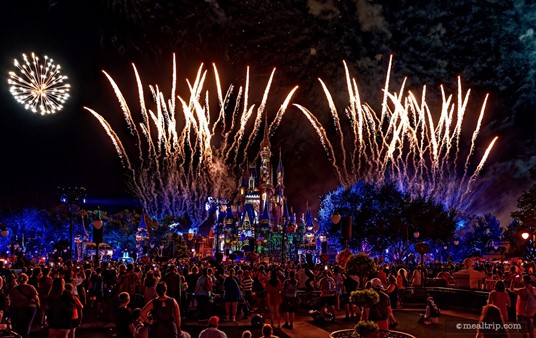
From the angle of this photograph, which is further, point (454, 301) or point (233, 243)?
point (233, 243)

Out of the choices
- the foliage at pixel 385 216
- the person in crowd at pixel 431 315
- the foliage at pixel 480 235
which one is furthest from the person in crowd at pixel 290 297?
the foliage at pixel 480 235

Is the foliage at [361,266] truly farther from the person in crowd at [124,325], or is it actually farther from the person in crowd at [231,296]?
the person in crowd at [124,325]

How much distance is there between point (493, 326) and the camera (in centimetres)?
855

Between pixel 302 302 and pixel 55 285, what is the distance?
11431 mm

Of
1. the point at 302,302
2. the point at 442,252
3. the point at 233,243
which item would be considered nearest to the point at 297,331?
the point at 302,302

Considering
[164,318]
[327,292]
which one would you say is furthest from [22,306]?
[327,292]

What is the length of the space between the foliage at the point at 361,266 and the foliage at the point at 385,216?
112ft

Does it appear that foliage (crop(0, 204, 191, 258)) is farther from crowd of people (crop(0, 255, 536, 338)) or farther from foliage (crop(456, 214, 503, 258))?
crowd of people (crop(0, 255, 536, 338))

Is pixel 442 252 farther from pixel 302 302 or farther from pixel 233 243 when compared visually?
pixel 302 302

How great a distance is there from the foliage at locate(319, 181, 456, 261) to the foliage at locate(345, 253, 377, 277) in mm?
34193

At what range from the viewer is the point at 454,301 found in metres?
21.6

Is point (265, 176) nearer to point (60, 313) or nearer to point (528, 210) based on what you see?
point (528, 210)

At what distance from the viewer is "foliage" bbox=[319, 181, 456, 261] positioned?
166 feet

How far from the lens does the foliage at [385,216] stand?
166 ft
